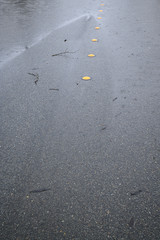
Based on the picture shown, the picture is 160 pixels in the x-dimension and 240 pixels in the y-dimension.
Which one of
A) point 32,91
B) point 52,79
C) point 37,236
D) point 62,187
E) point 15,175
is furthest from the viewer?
point 52,79

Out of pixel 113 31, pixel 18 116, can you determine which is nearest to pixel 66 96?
pixel 18 116

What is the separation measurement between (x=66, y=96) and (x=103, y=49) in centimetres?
191

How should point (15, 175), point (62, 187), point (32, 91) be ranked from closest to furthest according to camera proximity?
point (62, 187)
point (15, 175)
point (32, 91)

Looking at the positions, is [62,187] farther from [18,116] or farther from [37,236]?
[18,116]

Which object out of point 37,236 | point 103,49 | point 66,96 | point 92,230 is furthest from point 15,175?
point 103,49

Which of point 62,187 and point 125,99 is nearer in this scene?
point 62,187

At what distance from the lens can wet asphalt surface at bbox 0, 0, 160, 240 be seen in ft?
4.31

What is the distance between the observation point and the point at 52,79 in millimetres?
2982

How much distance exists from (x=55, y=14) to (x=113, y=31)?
2.97 meters

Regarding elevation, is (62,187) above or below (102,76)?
below

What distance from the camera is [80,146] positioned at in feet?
6.12

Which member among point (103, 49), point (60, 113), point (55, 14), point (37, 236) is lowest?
point (37, 236)

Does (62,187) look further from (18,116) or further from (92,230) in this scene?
(18,116)

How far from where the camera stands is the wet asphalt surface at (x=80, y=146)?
4.31 feet
